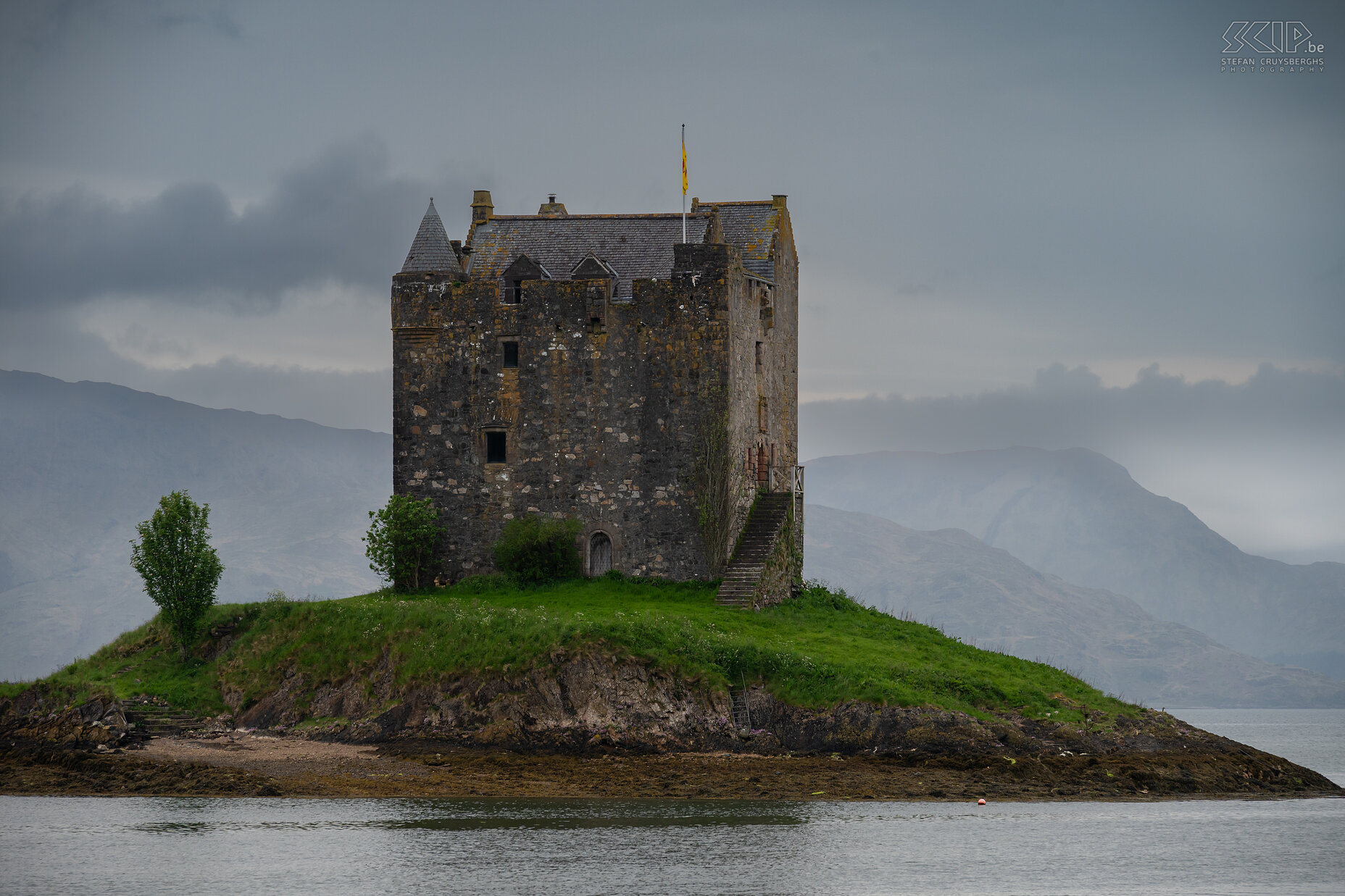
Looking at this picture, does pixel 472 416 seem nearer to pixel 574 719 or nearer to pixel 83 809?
pixel 574 719

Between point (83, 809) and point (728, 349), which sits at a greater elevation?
point (728, 349)

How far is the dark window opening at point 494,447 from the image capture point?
57875 mm

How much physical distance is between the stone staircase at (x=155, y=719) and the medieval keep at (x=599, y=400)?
10925 mm

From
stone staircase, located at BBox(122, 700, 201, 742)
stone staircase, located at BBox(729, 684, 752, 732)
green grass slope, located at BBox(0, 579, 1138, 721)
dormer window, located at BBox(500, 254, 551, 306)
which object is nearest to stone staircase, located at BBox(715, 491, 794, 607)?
green grass slope, located at BBox(0, 579, 1138, 721)

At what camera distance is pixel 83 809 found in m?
41.5

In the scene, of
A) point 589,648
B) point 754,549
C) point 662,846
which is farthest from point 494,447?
point 662,846

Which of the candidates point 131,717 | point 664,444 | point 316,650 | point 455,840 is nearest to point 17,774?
point 131,717

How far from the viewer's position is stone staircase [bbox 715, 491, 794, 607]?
177 feet

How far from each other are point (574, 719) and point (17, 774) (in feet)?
50.7

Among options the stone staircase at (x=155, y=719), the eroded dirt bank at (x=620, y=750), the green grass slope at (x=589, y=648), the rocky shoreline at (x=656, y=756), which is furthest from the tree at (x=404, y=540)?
the rocky shoreline at (x=656, y=756)

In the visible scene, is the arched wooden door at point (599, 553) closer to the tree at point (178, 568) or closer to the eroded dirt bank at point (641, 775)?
the eroded dirt bank at point (641, 775)

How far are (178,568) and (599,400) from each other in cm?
1519

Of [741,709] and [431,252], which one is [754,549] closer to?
[741,709]

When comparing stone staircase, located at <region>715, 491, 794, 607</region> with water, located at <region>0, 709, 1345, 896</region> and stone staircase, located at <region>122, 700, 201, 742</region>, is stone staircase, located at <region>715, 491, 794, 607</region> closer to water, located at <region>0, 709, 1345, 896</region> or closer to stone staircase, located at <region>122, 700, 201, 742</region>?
water, located at <region>0, 709, 1345, 896</region>
